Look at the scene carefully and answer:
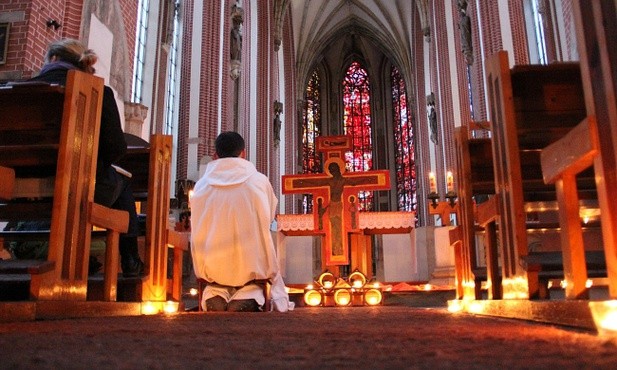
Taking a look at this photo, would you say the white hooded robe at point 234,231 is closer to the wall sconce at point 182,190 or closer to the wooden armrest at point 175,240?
the wooden armrest at point 175,240

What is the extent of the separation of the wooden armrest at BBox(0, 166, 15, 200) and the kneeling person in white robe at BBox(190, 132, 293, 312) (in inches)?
64.5

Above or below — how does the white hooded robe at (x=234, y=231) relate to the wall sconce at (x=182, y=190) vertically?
below

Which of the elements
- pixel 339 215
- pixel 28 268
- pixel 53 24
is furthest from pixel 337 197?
pixel 28 268

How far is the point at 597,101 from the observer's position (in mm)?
1521

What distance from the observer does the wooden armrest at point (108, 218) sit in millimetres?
2658

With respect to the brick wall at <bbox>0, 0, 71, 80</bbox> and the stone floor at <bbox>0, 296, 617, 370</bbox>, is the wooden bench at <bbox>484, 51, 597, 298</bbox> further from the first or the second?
the brick wall at <bbox>0, 0, 71, 80</bbox>

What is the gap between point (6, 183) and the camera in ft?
7.84

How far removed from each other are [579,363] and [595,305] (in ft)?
2.15

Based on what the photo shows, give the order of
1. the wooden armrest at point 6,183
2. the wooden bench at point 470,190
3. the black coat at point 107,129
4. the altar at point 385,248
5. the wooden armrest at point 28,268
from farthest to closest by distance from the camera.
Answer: the altar at point 385,248 → the wooden bench at point 470,190 → the black coat at point 107,129 → the wooden armrest at point 6,183 → the wooden armrest at point 28,268

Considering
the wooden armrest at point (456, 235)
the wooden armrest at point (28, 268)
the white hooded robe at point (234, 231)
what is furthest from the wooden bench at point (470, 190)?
the wooden armrest at point (28, 268)

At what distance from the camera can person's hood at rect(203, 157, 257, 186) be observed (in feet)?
13.3

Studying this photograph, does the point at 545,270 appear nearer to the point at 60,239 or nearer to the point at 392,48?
the point at 60,239

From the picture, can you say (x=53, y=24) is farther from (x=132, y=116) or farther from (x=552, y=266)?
(x=552, y=266)


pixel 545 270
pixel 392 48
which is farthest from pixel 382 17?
pixel 545 270
